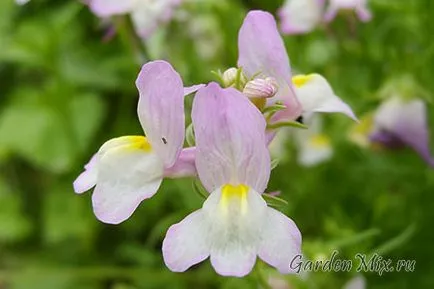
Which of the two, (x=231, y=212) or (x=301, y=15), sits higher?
(x=231, y=212)

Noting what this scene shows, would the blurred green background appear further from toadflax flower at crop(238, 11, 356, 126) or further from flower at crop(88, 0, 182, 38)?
toadflax flower at crop(238, 11, 356, 126)

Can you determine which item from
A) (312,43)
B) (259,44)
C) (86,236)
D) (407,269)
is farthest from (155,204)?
(259,44)

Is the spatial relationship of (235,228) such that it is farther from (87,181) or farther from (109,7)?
(109,7)

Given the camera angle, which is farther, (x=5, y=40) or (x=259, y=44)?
(x=5, y=40)

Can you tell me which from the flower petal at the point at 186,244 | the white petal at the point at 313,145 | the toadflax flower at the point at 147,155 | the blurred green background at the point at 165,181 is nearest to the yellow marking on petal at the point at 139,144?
the toadflax flower at the point at 147,155

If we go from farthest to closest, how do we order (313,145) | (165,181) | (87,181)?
(165,181) → (313,145) → (87,181)

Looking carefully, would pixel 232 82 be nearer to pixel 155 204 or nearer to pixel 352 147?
pixel 352 147

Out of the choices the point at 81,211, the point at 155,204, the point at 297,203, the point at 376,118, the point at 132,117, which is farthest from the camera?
the point at 132,117

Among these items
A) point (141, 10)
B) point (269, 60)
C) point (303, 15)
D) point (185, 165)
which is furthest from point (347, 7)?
point (185, 165)
